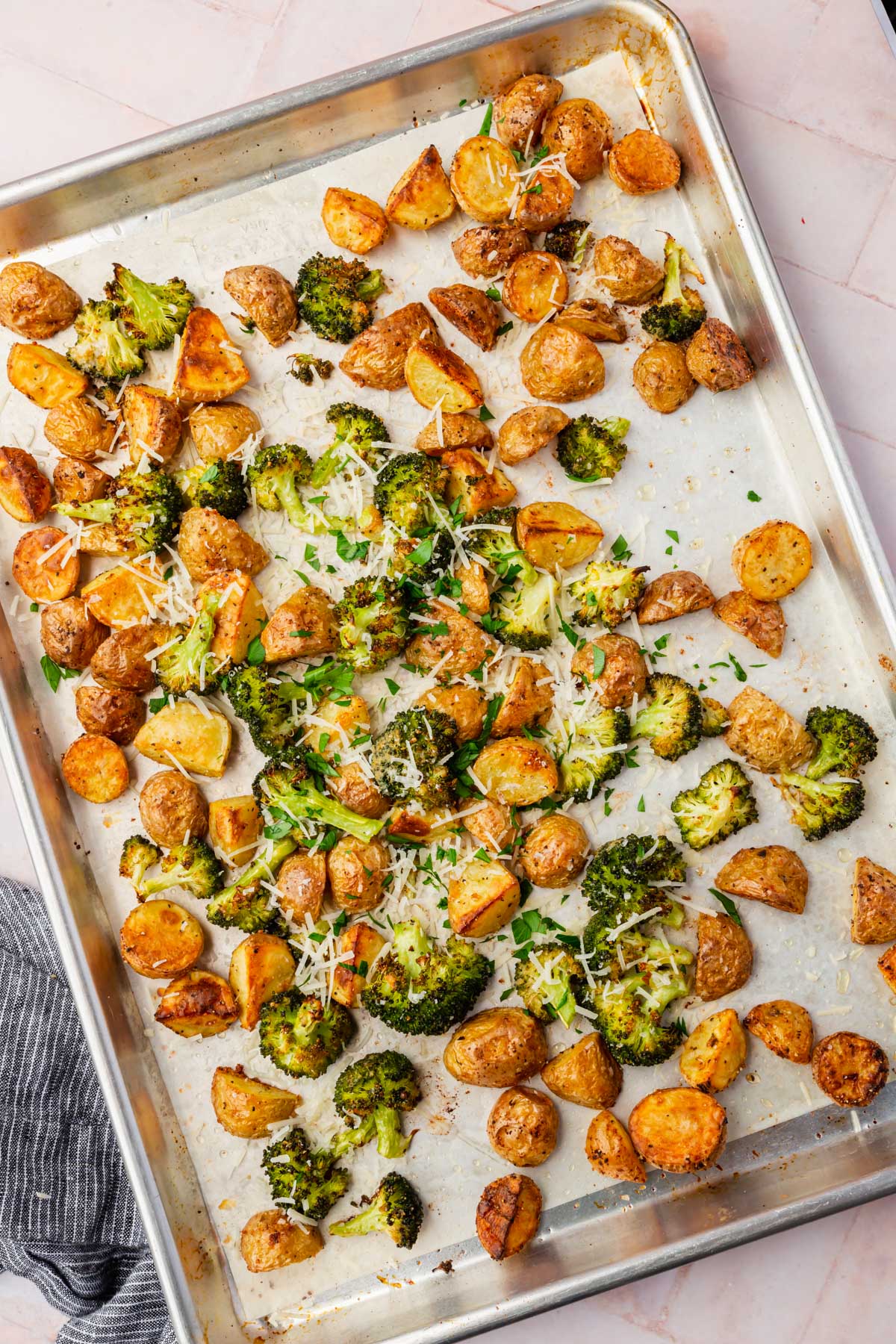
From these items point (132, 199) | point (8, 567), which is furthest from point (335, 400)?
point (8, 567)

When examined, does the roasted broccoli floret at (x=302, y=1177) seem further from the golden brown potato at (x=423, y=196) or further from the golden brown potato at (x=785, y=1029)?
the golden brown potato at (x=423, y=196)

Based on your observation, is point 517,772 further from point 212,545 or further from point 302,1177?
point 302,1177

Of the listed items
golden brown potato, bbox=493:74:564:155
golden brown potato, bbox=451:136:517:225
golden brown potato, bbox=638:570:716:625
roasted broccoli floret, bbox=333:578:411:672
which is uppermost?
golden brown potato, bbox=493:74:564:155

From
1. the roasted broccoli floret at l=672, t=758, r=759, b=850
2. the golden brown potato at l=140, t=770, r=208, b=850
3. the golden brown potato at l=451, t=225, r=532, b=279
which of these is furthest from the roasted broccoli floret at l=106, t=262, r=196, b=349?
the roasted broccoli floret at l=672, t=758, r=759, b=850

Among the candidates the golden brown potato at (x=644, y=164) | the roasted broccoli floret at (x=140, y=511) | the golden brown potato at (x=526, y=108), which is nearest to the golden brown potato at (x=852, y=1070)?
the roasted broccoli floret at (x=140, y=511)

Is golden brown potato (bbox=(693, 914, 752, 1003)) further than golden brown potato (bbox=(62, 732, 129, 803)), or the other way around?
golden brown potato (bbox=(62, 732, 129, 803))

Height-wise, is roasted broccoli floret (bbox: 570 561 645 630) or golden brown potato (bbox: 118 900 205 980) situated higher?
roasted broccoli floret (bbox: 570 561 645 630)

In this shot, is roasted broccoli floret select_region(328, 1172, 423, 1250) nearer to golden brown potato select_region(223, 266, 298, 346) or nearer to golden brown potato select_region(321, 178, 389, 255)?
golden brown potato select_region(223, 266, 298, 346)
